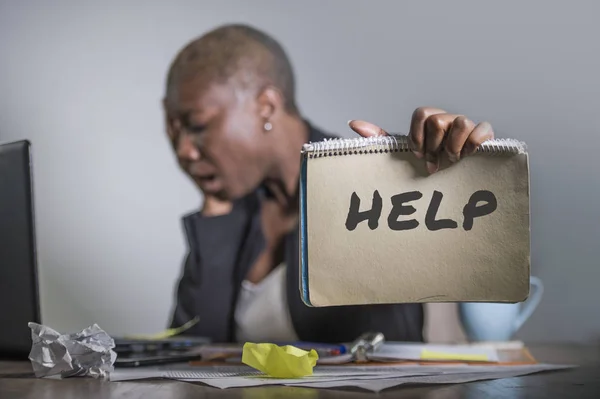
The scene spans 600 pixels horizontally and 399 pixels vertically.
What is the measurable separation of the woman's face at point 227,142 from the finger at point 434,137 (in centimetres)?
95

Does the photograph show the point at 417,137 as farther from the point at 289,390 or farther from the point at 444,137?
the point at 289,390

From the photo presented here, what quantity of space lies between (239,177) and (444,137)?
99cm

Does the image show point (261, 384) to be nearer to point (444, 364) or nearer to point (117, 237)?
point (444, 364)

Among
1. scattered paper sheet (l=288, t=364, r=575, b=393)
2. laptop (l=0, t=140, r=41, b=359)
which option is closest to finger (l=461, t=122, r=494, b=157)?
scattered paper sheet (l=288, t=364, r=575, b=393)

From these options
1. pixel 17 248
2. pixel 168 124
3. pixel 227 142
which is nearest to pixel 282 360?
pixel 17 248

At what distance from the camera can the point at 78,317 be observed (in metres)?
1.77

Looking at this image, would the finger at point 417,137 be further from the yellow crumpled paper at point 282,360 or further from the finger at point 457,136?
the yellow crumpled paper at point 282,360

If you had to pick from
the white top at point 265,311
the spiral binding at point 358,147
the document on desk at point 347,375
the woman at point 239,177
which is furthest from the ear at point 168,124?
the spiral binding at point 358,147

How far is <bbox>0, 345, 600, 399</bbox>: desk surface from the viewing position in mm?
635

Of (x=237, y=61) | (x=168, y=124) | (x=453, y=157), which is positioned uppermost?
(x=237, y=61)

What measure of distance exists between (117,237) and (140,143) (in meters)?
0.25

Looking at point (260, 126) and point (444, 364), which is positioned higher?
point (260, 126)

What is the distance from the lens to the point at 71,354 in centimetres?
78

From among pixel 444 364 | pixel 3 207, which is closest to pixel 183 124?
pixel 3 207
